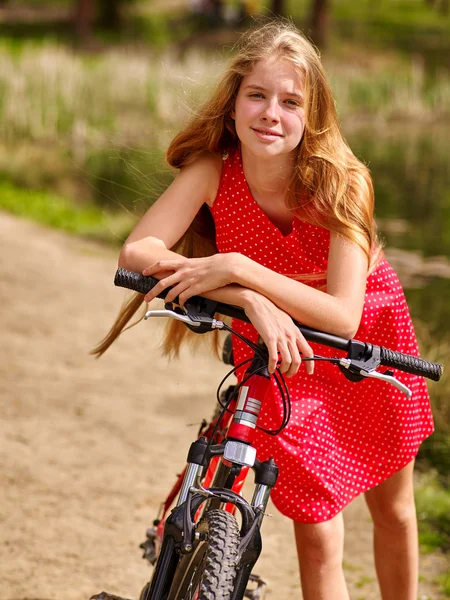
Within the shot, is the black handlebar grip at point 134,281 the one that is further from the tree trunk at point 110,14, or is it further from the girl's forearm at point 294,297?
the tree trunk at point 110,14

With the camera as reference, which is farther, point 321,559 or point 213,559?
point 321,559

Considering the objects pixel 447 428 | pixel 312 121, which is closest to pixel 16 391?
pixel 447 428

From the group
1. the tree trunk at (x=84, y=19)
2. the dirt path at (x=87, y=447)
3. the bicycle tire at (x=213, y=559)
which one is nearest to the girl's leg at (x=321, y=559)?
the bicycle tire at (x=213, y=559)

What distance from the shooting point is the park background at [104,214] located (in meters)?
4.04

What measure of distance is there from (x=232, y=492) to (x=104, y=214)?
28.1ft

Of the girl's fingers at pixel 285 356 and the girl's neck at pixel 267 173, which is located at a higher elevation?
the girl's neck at pixel 267 173

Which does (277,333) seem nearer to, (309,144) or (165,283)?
(165,283)

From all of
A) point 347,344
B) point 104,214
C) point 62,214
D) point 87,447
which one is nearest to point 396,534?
point 347,344

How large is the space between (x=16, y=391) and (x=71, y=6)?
39678 mm

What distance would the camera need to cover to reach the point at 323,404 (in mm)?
2561

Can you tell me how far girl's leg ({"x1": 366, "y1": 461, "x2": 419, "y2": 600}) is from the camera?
285cm

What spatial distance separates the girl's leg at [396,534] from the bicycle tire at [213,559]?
35.3 inches

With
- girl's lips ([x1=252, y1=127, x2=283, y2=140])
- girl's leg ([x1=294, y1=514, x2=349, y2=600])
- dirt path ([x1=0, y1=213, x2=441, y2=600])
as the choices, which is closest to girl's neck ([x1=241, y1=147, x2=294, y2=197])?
girl's lips ([x1=252, y1=127, x2=283, y2=140])

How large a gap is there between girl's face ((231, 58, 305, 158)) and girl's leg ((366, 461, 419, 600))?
102cm
